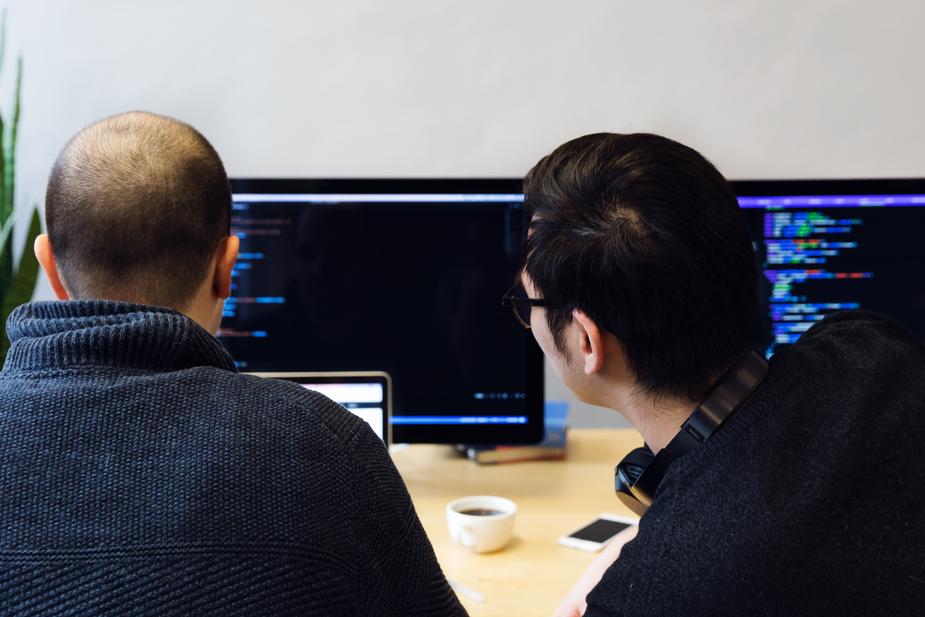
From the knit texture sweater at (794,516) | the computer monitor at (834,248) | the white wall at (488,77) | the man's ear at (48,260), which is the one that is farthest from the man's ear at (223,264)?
the white wall at (488,77)

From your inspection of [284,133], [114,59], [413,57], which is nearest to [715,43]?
[413,57]

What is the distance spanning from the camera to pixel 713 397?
0.84 meters

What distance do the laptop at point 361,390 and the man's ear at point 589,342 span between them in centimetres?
48

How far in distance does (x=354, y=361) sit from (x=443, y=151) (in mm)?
969

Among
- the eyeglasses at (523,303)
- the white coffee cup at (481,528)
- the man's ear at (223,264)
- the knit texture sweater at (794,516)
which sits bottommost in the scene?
the white coffee cup at (481,528)

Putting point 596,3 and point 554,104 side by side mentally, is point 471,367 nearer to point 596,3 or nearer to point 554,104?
point 554,104

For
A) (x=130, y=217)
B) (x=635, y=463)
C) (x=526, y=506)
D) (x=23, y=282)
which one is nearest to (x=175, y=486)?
(x=130, y=217)

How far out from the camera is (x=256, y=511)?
2.38 feet

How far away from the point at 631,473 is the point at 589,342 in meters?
0.19

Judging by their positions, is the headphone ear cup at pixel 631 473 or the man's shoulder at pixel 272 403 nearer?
the man's shoulder at pixel 272 403

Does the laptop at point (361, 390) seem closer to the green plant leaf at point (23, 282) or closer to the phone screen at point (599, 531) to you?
the phone screen at point (599, 531)

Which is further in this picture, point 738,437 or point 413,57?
point 413,57

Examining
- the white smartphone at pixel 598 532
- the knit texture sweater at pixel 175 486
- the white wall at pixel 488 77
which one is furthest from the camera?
the white wall at pixel 488 77

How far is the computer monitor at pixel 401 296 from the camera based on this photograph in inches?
55.6
